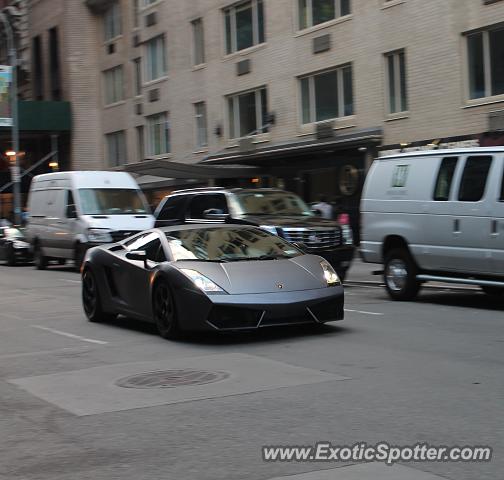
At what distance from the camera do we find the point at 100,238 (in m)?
21.2

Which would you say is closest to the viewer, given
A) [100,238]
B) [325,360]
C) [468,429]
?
[468,429]

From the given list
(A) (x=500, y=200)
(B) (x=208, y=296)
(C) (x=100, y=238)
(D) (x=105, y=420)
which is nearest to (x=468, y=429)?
(D) (x=105, y=420)

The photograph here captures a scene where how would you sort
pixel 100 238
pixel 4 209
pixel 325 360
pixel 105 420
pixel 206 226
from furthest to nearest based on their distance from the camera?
pixel 4 209
pixel 100 238
pixel 206 226
pixel 325 360
pixel 105 420

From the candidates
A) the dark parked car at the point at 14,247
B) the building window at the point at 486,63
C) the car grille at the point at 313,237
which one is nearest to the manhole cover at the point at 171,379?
the car grille at the point at 313,237

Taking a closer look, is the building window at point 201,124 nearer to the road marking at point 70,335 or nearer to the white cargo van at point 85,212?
the white cargo van at point 85,212

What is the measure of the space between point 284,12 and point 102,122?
17840mm

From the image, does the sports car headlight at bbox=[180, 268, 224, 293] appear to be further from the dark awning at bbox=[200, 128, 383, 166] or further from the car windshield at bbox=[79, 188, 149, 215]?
the dark awning at bbox=[200, 128, 383, 166]

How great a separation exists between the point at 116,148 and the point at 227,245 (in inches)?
1382

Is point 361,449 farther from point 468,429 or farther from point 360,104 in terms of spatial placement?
point 360,104

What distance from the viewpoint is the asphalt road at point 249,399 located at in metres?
4.94

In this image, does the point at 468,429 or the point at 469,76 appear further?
the point at 469,76

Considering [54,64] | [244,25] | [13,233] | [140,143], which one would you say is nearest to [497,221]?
[13,233]

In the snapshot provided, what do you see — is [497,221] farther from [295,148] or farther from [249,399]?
[295,148]

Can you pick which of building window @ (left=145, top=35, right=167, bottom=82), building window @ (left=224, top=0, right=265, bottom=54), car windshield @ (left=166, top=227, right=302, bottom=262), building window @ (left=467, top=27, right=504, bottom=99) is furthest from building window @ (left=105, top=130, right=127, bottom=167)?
car windshield @ (left=166, top=227, right=302, bottom=262)
